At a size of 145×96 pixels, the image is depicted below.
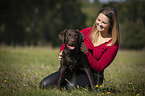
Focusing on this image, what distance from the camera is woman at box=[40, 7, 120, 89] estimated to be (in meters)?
3.25

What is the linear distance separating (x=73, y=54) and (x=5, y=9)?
21027 millimetres

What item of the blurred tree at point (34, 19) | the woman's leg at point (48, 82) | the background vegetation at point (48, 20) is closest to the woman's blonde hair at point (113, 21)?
the woman's leg at point (48, 82)

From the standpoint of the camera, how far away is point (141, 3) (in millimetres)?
31594

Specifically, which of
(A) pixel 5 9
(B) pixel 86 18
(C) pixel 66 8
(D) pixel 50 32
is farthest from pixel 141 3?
(A) pixel 5 9

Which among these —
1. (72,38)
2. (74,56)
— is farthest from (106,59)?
(72,38)

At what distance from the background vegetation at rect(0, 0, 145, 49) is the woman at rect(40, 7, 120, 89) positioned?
18.3 metres

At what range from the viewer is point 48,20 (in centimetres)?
2711

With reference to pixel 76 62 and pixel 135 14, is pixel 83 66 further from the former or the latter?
pixel 135 14

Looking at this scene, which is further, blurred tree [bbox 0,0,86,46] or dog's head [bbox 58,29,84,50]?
blurred tree [bbox 0,0,86,46]

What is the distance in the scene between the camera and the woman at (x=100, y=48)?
10.7 feet

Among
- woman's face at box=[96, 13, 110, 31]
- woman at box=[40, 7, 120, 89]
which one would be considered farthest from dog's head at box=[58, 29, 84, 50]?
woman's face at box=[96, 13, 110, 31]

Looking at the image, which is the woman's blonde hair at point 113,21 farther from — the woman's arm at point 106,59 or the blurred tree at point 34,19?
the blurred tree at point 34,19

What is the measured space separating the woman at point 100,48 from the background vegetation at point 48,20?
60.2 ft

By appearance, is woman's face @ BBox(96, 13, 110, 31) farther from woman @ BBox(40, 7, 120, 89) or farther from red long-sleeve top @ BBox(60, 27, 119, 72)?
red long-sleeve top @ BBox(60, 27, 119, 72)
